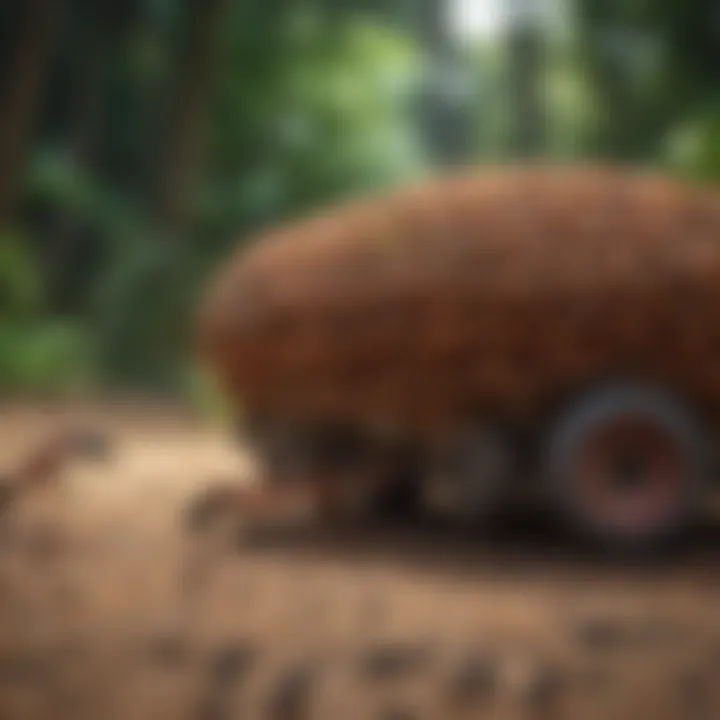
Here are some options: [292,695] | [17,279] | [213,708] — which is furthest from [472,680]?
[17,279]

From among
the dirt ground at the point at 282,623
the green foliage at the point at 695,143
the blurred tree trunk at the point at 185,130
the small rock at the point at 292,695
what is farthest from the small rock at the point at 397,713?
the green foliage at the point at 695,143

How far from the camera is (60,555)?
2.14 metres

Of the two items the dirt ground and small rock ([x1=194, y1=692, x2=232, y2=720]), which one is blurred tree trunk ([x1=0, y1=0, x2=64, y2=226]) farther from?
small rock ([x1=194, y1=692, x2=232, y2=720])

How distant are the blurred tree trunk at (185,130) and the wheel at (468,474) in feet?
2.97

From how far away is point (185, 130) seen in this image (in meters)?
2.48

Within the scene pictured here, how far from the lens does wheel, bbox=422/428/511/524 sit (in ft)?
9.82

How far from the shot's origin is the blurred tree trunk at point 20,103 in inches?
87.5

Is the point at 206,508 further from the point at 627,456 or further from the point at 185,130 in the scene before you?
the point at 627,456

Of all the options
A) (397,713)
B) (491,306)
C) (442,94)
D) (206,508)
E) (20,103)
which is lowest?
(397,713)

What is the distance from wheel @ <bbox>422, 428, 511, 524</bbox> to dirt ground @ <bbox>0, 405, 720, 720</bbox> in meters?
0.42

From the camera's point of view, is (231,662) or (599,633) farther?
(599,633)

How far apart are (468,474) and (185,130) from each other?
1.03 metres

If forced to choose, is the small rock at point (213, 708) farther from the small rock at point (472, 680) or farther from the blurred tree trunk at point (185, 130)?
the blurred tree trunk at point (185, 130)

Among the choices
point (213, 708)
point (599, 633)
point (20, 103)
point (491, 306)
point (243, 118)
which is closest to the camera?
point (213, 708)
